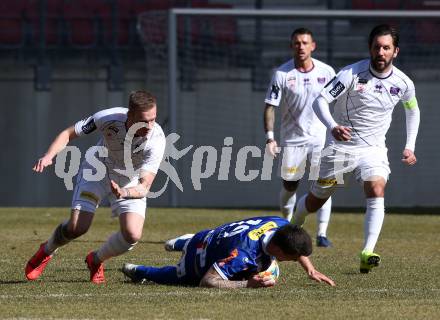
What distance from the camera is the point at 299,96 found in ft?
41.4

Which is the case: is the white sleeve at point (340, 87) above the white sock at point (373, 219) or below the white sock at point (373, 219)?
above

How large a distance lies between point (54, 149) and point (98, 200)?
0.75 meters

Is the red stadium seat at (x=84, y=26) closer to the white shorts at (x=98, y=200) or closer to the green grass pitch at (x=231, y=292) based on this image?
the green grass pitch at (x=231, y=292)

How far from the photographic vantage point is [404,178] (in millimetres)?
23266

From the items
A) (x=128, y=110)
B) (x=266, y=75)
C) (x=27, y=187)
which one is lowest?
(x=27, y=187)

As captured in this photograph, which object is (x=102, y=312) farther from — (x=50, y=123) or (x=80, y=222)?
(x=50, y=123)

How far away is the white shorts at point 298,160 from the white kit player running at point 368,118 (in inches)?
93.0

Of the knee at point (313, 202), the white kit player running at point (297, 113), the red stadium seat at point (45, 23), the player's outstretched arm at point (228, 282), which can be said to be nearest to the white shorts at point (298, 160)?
the white kit player running at point (297, 113)

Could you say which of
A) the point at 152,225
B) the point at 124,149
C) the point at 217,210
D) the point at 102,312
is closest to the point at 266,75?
the point at 217,210

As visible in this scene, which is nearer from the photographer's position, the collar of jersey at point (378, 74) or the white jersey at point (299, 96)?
the collar of jersey at point (378, 74)

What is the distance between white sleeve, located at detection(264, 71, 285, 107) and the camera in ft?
41.1

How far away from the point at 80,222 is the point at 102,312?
1.78 meters

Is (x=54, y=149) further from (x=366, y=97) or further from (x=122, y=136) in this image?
(x=366, y=97)

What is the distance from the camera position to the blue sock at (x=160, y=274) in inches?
329
